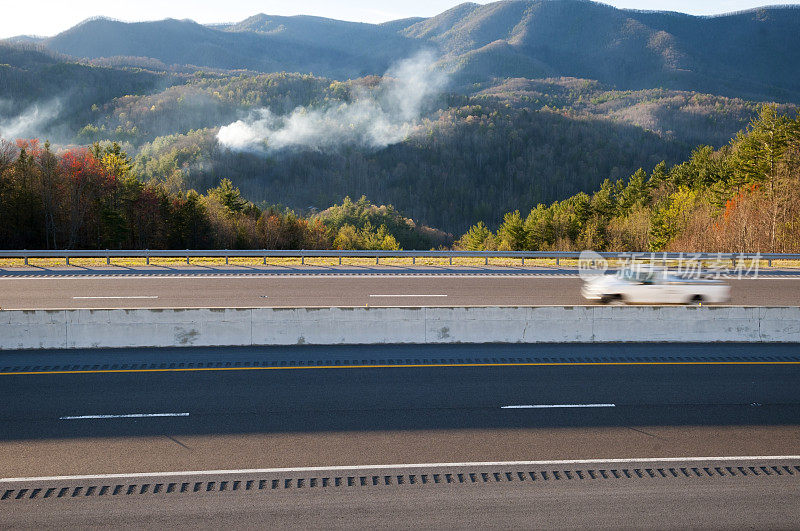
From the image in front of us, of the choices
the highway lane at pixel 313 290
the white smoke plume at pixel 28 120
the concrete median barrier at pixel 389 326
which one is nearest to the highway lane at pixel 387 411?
the concrete median barrier at pixel 389 326

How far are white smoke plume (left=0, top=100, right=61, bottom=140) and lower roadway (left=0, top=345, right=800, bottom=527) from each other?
193377 mm

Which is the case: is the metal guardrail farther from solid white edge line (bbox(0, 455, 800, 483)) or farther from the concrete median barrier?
solid white edge line (bbox(0, 455, 800, 483))

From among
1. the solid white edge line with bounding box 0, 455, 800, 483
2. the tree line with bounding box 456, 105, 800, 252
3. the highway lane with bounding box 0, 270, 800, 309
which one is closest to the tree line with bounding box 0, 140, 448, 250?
the highway lane with bounding box 0, 270, 800, 309

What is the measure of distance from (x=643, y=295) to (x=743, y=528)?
11.8 m

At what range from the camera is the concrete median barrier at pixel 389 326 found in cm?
1245

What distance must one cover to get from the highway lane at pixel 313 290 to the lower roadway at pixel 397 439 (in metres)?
6.13

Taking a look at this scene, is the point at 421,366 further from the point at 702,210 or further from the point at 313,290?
the point at 702,210

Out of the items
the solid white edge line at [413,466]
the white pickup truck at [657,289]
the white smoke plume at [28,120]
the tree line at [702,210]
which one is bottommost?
the solid white edge line at [413,466]

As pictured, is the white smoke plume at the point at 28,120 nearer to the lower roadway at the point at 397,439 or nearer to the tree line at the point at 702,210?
the tree line at the point at 702,210

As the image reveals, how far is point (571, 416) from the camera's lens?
8.87 meters

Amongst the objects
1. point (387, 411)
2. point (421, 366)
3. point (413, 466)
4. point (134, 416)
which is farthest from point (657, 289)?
point (134, 416)

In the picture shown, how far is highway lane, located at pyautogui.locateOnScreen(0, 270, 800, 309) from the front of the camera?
18031mm

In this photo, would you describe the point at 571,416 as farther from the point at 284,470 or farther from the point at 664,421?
the point at 284,470

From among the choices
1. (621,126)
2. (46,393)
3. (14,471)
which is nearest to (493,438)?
(14,471)
